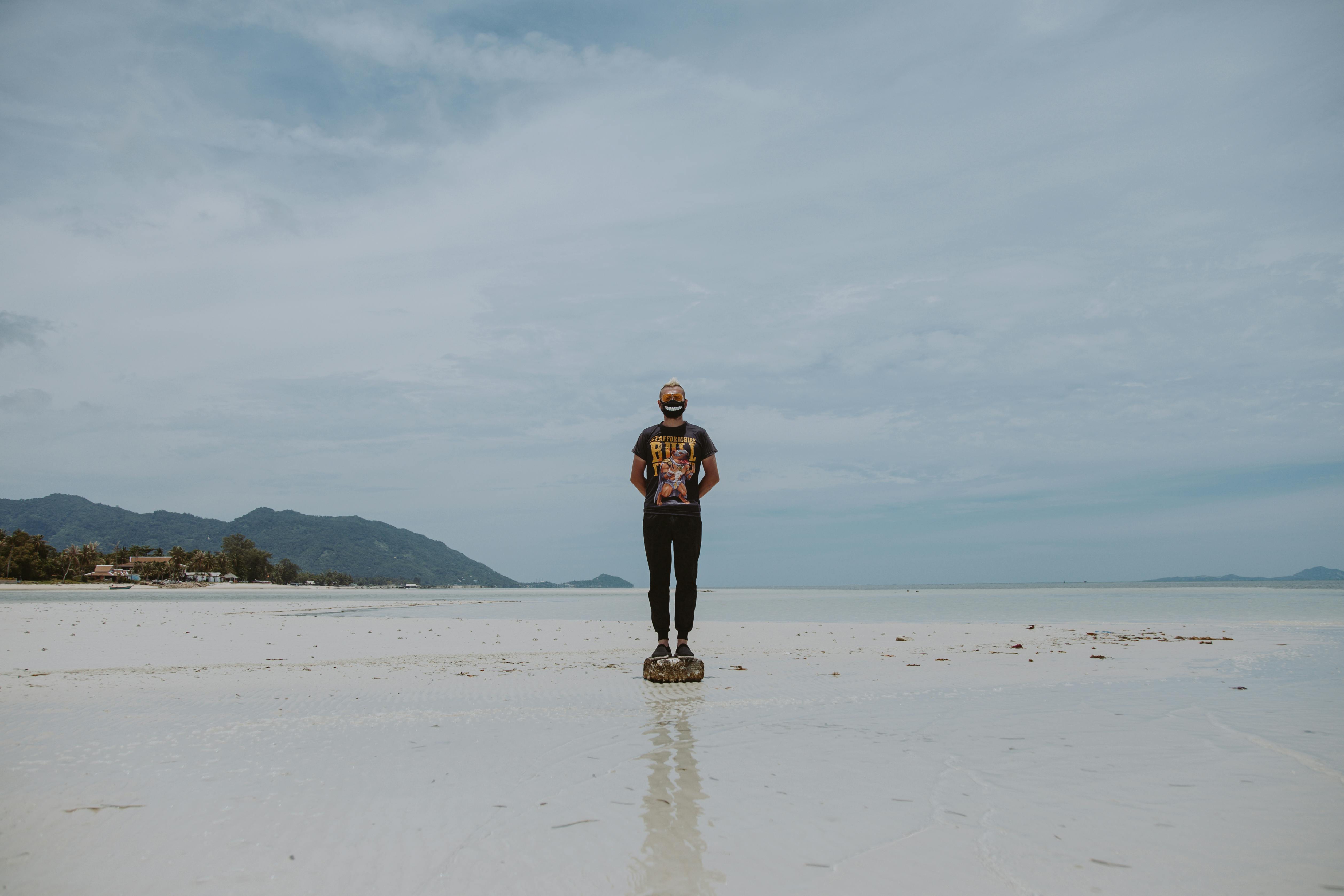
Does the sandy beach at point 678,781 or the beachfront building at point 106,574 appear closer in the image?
the sandy beach at point 678,781

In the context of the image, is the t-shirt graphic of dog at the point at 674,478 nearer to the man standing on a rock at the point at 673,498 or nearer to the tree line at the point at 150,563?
the man standing on a rock at the point at 673,498

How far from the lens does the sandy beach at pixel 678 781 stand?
238cm

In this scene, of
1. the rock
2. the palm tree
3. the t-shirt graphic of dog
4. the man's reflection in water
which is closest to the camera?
the man's reflection in water

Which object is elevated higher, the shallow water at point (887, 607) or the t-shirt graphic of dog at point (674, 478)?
the t-shirt graphic of dog at point (674, 478)

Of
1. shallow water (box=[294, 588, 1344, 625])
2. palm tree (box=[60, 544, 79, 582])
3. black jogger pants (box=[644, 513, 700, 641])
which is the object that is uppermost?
black jogger pants (box=[644, 513, 700, 641])

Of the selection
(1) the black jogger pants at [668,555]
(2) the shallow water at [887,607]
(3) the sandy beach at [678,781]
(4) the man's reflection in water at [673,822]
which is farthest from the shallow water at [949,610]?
(4) the man's reflection in water at [673,822]

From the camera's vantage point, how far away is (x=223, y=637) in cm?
1218

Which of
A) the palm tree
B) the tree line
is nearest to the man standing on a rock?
the tree line

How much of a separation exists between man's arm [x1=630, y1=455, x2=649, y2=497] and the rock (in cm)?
161

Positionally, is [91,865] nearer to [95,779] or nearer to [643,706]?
[95,779]

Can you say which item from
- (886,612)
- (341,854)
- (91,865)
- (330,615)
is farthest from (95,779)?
(886,612)

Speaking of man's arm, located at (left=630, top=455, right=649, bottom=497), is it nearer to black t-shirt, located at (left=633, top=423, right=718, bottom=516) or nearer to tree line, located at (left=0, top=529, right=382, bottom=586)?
black t-shirt, located at (left=633, top=423, right=718, bottom=516)

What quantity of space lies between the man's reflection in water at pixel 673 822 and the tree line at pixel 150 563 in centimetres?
12229

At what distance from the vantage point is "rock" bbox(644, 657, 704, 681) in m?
6.71
